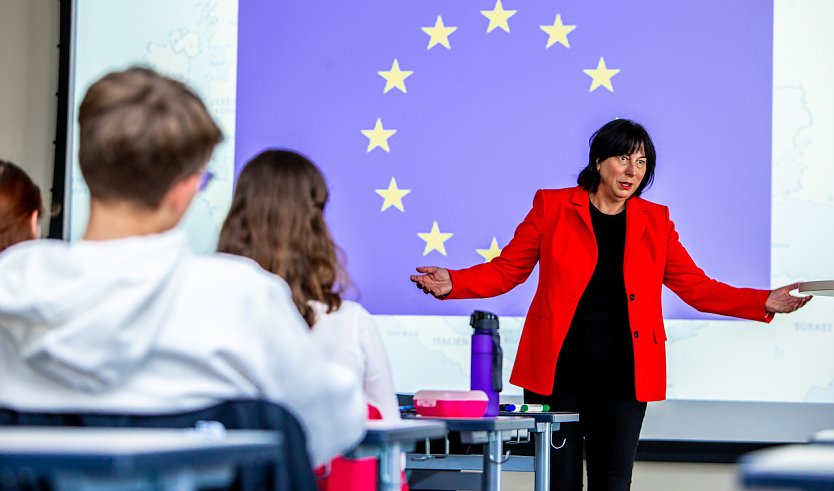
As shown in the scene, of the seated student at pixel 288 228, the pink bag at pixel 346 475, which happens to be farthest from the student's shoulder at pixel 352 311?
the pink bag at pixel 346 475

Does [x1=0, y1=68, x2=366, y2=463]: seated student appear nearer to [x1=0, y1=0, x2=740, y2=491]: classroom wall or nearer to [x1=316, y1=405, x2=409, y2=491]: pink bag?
[x1=316, y1=405, x2=409, y2=491]: pink bag

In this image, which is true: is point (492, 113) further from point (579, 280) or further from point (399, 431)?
point (399, 431)

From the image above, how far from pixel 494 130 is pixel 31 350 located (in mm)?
3165

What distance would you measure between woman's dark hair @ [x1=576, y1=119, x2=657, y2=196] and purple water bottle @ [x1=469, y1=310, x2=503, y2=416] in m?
0.99

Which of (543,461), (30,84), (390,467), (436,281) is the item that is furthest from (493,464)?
(30,84)

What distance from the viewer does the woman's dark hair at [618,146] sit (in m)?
3.53

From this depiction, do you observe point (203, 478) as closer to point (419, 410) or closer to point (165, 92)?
point (165, 92)

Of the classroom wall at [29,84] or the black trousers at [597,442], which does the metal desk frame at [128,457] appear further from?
the classroom wall at [29,84]

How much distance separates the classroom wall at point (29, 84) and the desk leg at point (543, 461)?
2371 mm

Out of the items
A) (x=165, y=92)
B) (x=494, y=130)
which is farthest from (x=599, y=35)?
(x=165, y=92)

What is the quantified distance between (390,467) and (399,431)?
5.2 inches

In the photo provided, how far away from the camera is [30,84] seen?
460cm

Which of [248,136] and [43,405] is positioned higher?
[248,136]

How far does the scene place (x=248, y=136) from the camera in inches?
176
